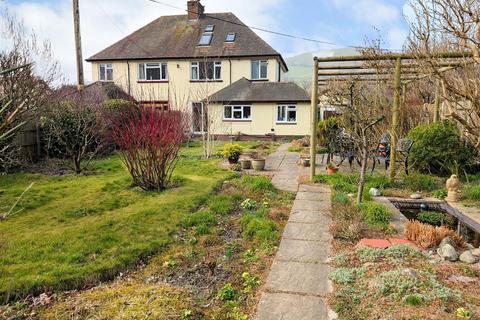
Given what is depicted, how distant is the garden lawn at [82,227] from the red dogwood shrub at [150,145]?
41 centimetres

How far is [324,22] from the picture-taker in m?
15.3

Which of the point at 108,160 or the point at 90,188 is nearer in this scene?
the point at 90,188

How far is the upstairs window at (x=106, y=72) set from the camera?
1048 inches

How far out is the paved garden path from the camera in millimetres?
3379

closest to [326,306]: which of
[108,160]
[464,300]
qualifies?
[464,300]

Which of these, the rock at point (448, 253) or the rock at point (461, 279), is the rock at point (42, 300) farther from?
the rock at point (448, 253)

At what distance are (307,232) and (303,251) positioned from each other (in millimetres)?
757

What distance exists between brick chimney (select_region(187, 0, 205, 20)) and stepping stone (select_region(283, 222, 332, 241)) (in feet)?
81.3

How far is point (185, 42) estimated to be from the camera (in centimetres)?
2577

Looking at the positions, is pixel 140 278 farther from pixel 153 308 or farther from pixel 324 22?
pixel 324 22

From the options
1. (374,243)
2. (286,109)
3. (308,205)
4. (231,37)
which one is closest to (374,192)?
(308,205)

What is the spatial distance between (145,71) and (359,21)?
16.9 metres

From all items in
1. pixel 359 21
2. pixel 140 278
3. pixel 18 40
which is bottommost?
pixel 140 278

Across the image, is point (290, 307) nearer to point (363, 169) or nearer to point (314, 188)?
point (363, 169)
